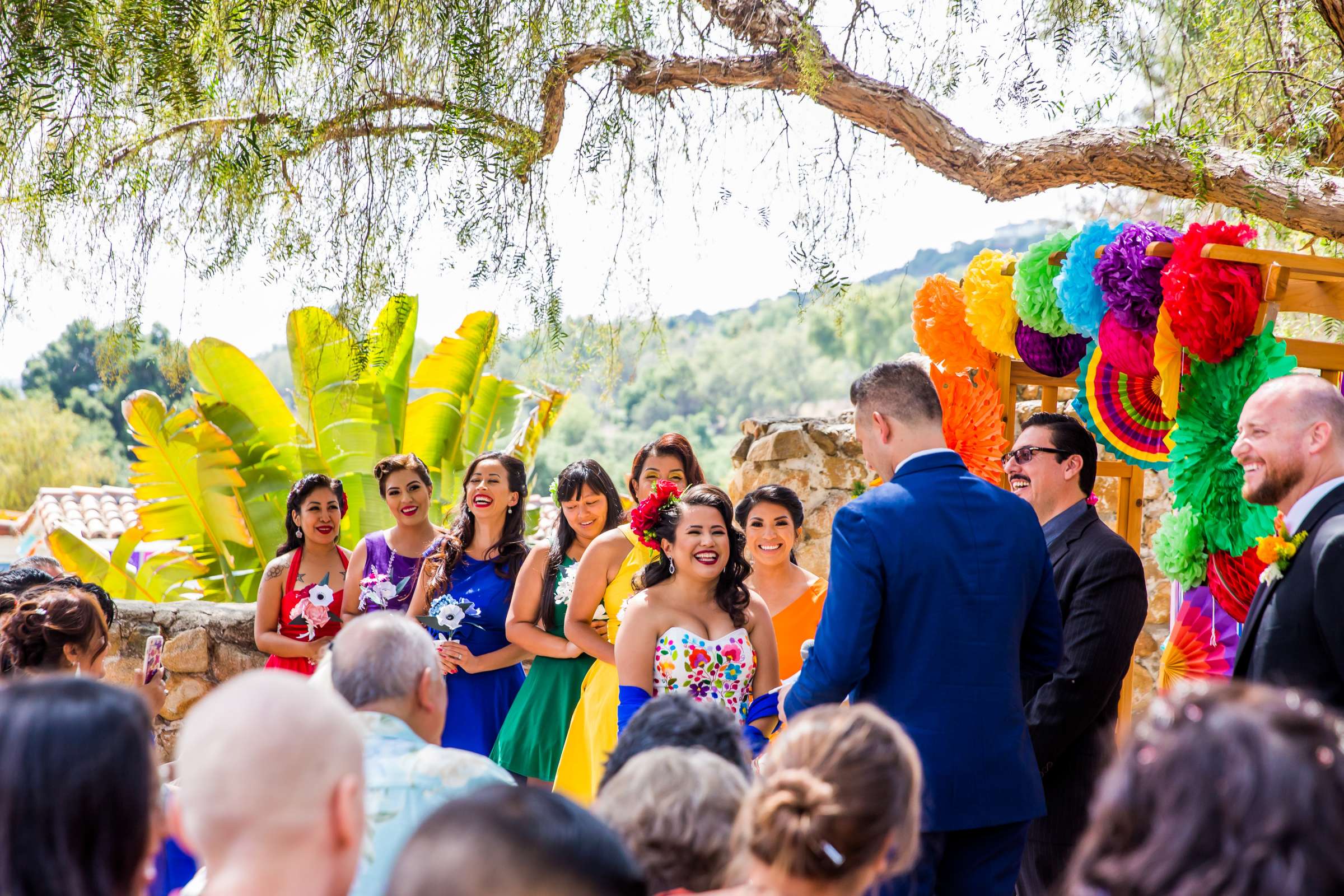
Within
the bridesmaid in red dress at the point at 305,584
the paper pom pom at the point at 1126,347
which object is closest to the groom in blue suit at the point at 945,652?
the paper pom pom at the point at 1126,347

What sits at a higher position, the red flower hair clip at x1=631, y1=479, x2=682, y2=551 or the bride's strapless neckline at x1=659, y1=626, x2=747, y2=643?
the red flower hair clip at x1=631, y1=479, x2=682, y2=551

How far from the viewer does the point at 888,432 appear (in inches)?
129

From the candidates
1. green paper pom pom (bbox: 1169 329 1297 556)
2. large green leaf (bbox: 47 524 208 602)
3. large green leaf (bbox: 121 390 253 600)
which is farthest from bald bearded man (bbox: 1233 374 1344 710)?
large green leaf (bbox: 47 524 208 602)

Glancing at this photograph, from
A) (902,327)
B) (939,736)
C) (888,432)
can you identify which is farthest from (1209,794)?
(902,327)

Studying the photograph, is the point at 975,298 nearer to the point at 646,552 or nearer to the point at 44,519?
the point at 646,552

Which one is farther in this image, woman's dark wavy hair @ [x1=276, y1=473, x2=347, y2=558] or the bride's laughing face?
woman's dark wavy hair @ [x1=276, y1=473, x2=347, y2=558]

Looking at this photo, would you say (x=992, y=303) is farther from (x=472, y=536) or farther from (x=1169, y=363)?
(x=472, y=536)

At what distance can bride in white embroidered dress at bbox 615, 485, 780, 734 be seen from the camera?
12.8 ft

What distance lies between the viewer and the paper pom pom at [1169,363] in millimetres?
3500

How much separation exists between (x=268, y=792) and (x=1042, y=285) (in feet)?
11.4

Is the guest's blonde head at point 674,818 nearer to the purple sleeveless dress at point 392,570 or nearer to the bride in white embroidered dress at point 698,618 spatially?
the bride in white embroidered dress at point 698,618

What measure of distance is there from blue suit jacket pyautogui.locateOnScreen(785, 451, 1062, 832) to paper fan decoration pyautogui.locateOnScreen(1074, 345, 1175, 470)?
1.16 meters

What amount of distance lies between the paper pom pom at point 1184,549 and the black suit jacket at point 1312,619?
774 mm

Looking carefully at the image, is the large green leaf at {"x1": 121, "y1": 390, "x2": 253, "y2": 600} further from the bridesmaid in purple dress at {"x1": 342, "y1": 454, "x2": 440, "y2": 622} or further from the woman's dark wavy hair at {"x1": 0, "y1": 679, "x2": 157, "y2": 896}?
the woman's dark wavy hair at {"x1": 0, "y1": 679, "x2": 157, "y2": 896}
